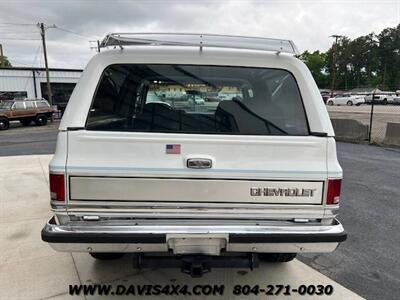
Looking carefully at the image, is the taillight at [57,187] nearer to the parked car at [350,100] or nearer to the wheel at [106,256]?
the wheel at [106,256]

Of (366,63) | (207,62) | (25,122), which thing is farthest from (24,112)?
(366,63)

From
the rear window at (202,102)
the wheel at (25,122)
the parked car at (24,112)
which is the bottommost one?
the wheel at (25,122)

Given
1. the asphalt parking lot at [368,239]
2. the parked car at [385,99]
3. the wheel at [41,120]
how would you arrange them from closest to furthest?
the asphalt parking lot at [368,239]
the wheel at [41,120]
the parked car at [385,99]

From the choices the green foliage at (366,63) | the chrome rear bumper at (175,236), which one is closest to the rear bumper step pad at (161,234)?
the chrome rear bumper at (175,236)

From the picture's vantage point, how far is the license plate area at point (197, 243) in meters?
2.38

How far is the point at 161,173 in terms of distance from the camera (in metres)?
2.38

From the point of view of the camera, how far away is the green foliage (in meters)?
84.7

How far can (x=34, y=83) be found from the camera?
35.5 metres

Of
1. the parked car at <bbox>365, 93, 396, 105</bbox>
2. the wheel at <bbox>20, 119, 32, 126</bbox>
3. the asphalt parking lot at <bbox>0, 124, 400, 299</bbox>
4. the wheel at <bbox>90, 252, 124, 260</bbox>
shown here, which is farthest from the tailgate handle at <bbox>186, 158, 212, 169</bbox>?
the parked car at <bbox>365, 93, 396, 105</bbox>

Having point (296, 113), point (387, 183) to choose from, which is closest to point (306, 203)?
point (296, 113)

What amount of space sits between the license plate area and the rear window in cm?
73

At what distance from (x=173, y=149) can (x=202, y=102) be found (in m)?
0.66

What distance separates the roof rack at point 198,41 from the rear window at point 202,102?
0.55 feet

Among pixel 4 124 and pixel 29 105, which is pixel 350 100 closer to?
pixel 29 105
